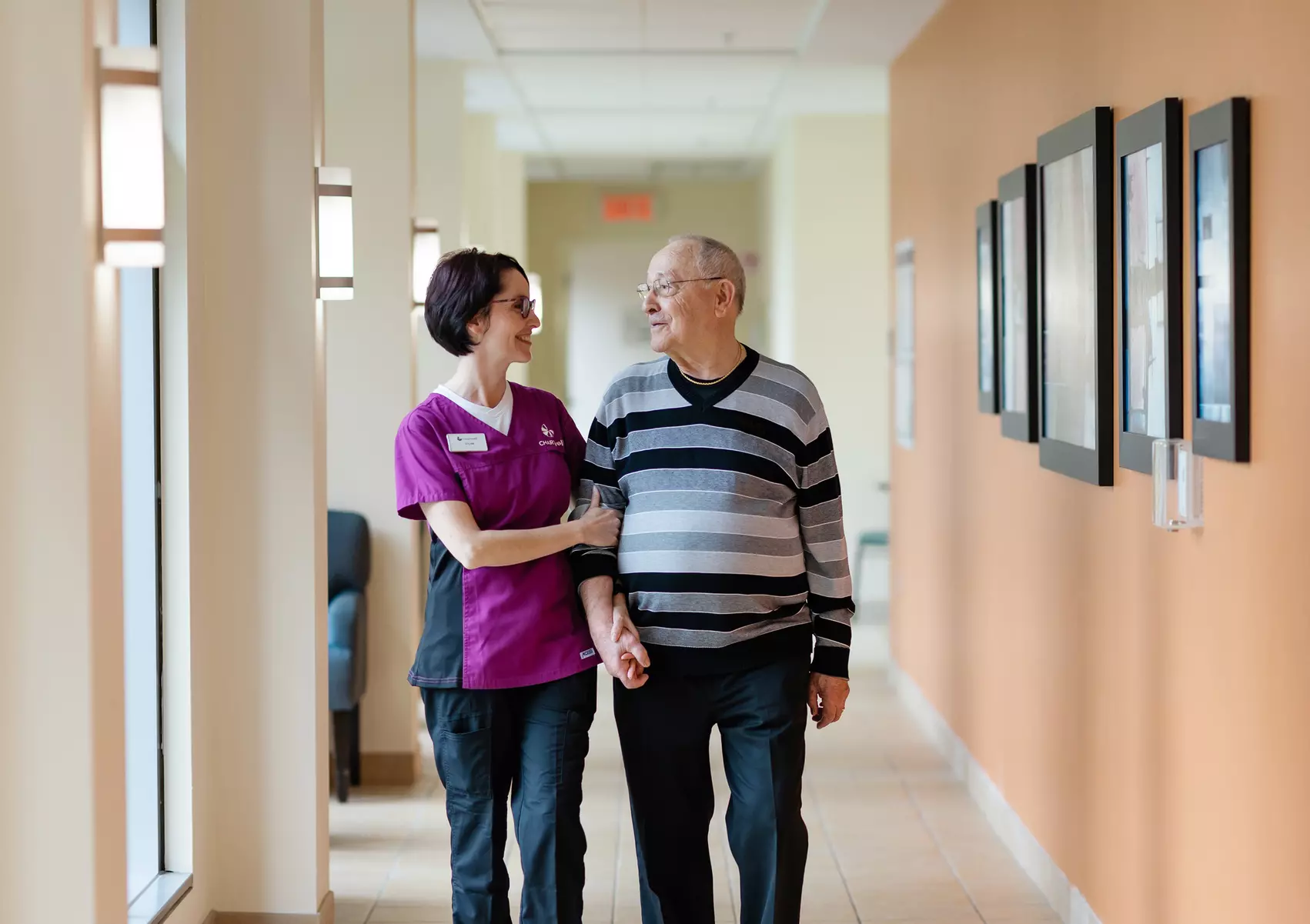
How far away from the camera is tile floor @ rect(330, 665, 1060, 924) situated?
147 inches

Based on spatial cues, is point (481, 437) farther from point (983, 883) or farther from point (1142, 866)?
point (983, 883)

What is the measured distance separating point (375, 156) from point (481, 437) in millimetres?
2625

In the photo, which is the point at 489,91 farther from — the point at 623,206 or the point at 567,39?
the point at 623,206

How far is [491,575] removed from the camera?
103 inches

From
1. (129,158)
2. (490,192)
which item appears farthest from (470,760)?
(490,192)

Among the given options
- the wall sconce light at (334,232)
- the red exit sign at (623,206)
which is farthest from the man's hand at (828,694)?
the red exit sign at (623,206)

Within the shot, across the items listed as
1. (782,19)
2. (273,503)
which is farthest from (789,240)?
(273,503)

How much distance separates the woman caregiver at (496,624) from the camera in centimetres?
258

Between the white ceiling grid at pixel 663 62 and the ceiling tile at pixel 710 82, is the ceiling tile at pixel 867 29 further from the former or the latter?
the ceiling tile at pixel 710 82

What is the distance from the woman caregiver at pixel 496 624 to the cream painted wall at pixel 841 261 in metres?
5.92

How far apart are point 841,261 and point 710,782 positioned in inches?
245

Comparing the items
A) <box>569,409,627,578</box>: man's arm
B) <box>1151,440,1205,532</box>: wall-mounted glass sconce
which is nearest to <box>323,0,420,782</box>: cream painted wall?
<box>569,409,627,578</box>: man's arm

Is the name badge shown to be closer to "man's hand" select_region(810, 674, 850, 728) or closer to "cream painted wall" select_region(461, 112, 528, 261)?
"man's hand" select_region(810, 674, 850, 728)

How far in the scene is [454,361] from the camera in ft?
20.2
